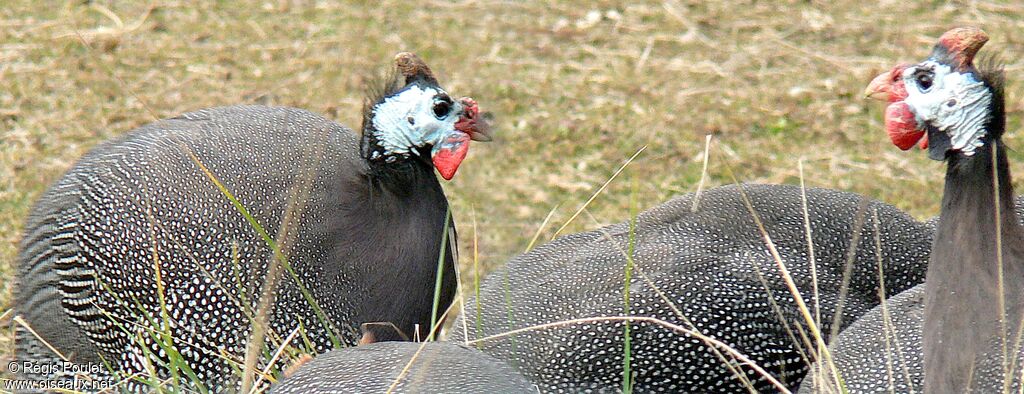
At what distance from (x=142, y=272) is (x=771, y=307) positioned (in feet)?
5.12

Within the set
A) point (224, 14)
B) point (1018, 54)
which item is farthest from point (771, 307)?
point (224, 14)

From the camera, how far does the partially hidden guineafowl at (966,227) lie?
2504 mm

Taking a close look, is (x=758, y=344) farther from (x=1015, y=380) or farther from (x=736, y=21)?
(x=736, y=21)

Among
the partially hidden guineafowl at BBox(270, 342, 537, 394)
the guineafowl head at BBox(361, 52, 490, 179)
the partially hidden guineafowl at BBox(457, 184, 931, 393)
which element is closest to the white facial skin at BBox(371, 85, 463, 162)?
the guineafowl head at BBox(361, 52, 490, 179)

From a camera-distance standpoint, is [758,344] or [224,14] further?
[224,14]

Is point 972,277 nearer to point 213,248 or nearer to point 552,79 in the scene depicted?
point 213,248

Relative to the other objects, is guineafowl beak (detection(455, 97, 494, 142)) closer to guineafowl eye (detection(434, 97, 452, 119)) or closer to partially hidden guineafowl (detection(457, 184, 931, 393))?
guineafowl eye (detection(434, 97, 452, 119))

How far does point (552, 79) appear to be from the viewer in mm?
5449

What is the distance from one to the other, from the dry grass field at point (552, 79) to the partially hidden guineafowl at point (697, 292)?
900 mm

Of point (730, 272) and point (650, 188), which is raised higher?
point (730, 272)

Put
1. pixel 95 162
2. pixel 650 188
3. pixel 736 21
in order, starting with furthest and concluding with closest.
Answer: pixel 736 21, pixel 650 188, pixel 95 162

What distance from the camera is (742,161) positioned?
4.81 meters

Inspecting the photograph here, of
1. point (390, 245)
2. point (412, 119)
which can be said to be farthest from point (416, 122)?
point (390, 245)

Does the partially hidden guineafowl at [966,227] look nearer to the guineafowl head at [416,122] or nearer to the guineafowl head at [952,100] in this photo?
the guineafowl head at [952,100]
